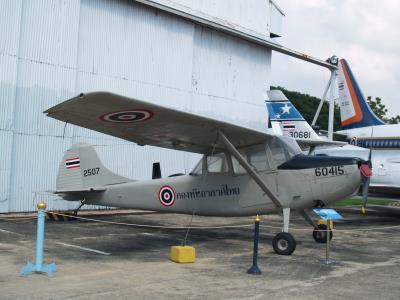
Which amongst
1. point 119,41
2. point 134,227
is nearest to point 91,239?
point 134,227

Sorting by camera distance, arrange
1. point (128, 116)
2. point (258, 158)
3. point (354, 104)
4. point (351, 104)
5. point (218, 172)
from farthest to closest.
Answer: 1. point (351, 104)
2. point (354, 104)
3. point (218, 172)
4. point (258, 158)
5. point (128, 116)

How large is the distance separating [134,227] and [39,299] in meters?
7.44

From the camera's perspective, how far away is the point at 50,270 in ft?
22.4

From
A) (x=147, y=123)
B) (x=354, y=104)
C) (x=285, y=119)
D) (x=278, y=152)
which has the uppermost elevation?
(x=354, y=104)

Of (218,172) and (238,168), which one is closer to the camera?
(238,168)

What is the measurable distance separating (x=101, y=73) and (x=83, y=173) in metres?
6.24

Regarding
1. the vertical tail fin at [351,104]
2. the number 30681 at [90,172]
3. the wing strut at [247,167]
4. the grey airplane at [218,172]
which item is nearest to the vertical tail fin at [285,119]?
the vertical tail fin at [351,104]

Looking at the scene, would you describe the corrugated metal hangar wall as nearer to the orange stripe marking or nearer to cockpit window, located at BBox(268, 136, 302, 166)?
the orange stripe marking

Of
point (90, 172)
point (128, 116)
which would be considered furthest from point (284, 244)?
point (90, 172)

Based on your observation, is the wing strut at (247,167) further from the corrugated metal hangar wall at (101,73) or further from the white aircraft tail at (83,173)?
the corrugated metal hangar wall at (101,73)

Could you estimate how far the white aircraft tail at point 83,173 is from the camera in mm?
12320

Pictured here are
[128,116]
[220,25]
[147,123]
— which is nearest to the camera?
[128,116]

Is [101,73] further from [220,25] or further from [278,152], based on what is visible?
[278,152]

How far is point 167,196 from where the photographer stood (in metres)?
11.2
